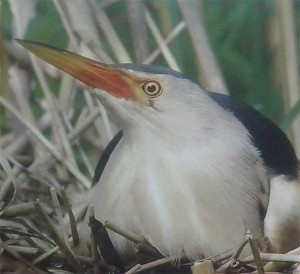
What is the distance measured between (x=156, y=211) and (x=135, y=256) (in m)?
0.06

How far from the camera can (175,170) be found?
3.41 feet

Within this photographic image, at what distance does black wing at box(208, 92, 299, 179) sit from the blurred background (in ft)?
0.08

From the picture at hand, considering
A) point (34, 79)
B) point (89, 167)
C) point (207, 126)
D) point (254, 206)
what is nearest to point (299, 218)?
point (254, 206)

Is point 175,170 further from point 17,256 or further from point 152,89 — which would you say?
point 17,256

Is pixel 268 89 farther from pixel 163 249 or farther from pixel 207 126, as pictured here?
pixel 163 249

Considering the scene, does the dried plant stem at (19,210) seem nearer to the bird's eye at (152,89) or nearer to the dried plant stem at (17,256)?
the dried plant stem at (17,256)

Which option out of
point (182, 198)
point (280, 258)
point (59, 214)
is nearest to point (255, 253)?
point (280, 258)

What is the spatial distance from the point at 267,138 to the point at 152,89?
0.61 ft

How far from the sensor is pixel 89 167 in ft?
3.92

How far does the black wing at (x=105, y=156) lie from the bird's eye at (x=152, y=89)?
0.33 ft

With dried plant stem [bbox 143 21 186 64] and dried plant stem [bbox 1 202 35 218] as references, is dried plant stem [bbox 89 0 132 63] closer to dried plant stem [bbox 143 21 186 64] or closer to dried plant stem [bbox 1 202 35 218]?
dried plant stem [bbox 143 21 186 64]

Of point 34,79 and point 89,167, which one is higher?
point 34,79

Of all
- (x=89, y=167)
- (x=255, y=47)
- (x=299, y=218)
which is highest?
(x=255, y=47)

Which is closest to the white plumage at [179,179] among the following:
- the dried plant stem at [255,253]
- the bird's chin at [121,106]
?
the bird's chin at [121,106]
